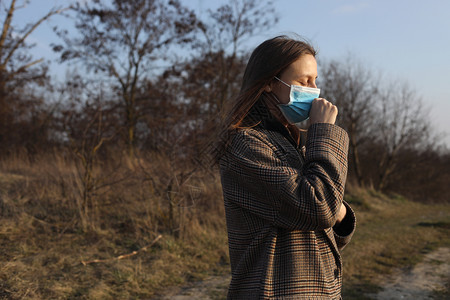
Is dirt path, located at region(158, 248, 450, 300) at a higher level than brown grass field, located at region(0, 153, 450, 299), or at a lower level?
lower

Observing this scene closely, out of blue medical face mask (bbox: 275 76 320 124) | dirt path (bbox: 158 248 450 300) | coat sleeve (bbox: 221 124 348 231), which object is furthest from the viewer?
dirt path (bbox: 158 248 450 300)

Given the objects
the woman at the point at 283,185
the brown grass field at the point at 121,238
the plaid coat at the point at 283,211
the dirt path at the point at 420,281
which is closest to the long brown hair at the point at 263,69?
the woman at the point at 283,185

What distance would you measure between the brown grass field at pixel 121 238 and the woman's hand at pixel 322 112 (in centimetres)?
323

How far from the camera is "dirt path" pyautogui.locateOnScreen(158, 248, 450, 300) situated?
14.3 feet

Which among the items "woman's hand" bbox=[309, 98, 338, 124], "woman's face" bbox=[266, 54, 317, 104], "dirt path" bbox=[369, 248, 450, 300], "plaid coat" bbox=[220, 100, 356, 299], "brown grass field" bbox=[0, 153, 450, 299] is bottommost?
"dirt path" bbox=[369, 248, 450, 300]

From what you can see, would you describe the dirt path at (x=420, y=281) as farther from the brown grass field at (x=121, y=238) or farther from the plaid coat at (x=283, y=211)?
the plaid coat at (x=283, y=211)

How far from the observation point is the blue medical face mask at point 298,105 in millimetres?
1727

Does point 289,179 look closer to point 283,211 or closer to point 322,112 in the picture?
point 283,211

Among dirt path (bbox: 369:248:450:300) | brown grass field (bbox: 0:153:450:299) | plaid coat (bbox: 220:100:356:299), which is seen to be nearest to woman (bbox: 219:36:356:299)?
plaid coat (bbox: 220:100:356:299)

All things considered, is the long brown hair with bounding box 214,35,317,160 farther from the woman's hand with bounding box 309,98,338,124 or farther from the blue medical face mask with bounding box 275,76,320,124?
the woman's hand with bounding box 309,98,338,124

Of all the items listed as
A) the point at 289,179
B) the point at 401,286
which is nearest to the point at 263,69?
the point at 289,179

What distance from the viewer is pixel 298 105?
1.73 m

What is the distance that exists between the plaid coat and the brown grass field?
2.96 meters

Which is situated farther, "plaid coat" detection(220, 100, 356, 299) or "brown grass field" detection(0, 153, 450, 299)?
"brown grass field" detection(0, 153, 450, 299)
